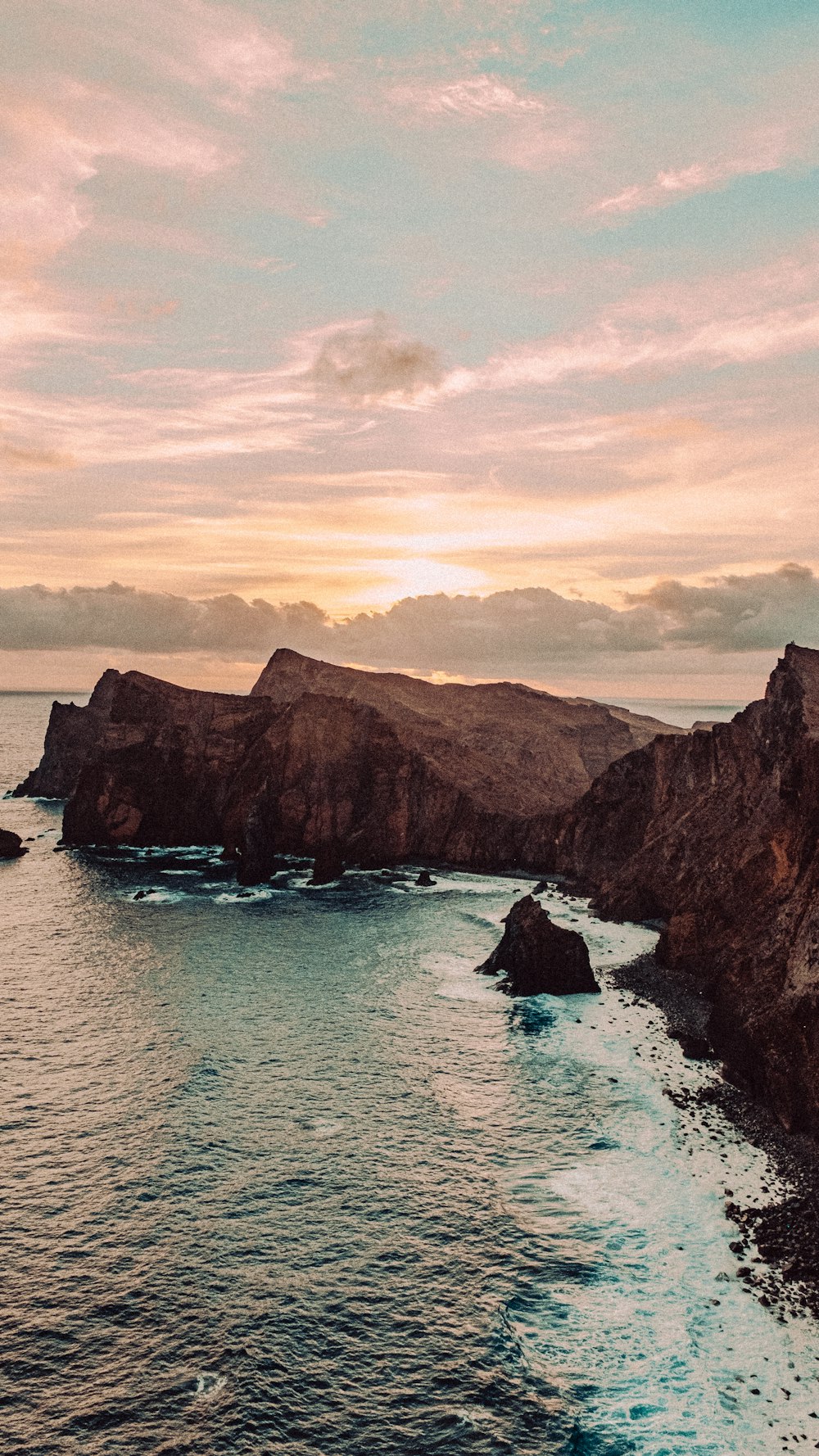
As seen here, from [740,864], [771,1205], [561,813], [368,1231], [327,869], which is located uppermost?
[740,864]

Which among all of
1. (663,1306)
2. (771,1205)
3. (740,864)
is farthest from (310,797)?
(663,1306)

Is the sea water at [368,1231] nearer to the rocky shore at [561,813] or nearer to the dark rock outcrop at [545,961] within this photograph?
the dark rock outcrop at [545,961]

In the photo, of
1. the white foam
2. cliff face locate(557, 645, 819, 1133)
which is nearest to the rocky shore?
cliff face locate(557, 645, 819, 1133)

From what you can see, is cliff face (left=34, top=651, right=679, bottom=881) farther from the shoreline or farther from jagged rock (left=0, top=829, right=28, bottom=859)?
the shoreline

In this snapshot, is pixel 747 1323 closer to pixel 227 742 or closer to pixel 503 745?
pixel 227 742

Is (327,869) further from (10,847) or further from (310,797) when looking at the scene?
(10,847)
